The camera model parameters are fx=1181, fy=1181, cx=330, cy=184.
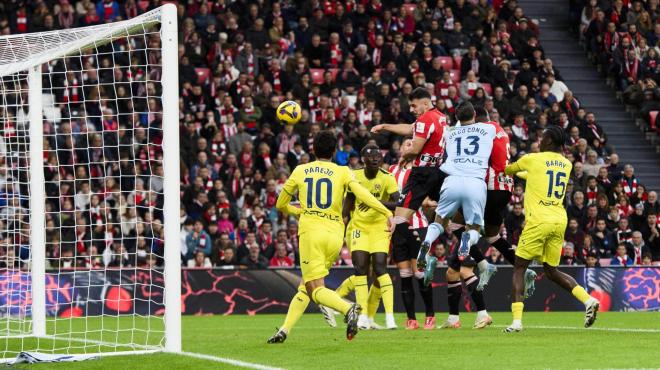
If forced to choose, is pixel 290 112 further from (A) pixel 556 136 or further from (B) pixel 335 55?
(B) pixel 335 55

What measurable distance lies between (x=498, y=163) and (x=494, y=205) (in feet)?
2.33

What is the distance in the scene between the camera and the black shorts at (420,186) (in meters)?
14.2

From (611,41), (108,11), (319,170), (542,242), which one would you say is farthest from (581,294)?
(611,41)

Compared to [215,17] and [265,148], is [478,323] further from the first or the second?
[215,17]

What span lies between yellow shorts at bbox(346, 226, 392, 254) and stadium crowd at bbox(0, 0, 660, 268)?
7.14 metres

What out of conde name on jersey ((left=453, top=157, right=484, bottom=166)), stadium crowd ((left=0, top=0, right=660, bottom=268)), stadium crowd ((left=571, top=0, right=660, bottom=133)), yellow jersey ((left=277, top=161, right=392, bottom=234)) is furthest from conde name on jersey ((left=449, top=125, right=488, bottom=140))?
stadium crowd ((left=571, top=0, right=660, bottom=133))

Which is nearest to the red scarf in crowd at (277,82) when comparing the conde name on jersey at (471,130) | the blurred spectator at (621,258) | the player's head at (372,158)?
the blurred spectator at (621,258)

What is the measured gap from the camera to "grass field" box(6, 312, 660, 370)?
1012 cm

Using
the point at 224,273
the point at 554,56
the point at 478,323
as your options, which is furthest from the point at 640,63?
the point at 478,323

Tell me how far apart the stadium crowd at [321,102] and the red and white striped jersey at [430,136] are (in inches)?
306

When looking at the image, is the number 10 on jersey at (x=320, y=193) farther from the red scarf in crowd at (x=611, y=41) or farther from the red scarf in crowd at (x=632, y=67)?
the red scarf in crowd at (x=611, y=41)

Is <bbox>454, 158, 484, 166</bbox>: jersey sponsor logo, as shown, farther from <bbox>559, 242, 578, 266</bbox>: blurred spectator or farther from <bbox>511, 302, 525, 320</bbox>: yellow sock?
<bbox>559, 242, 578, 266</bbox>: blurred spectator

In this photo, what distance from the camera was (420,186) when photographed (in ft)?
46.6

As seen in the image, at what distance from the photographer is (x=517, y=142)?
25.4 meters
